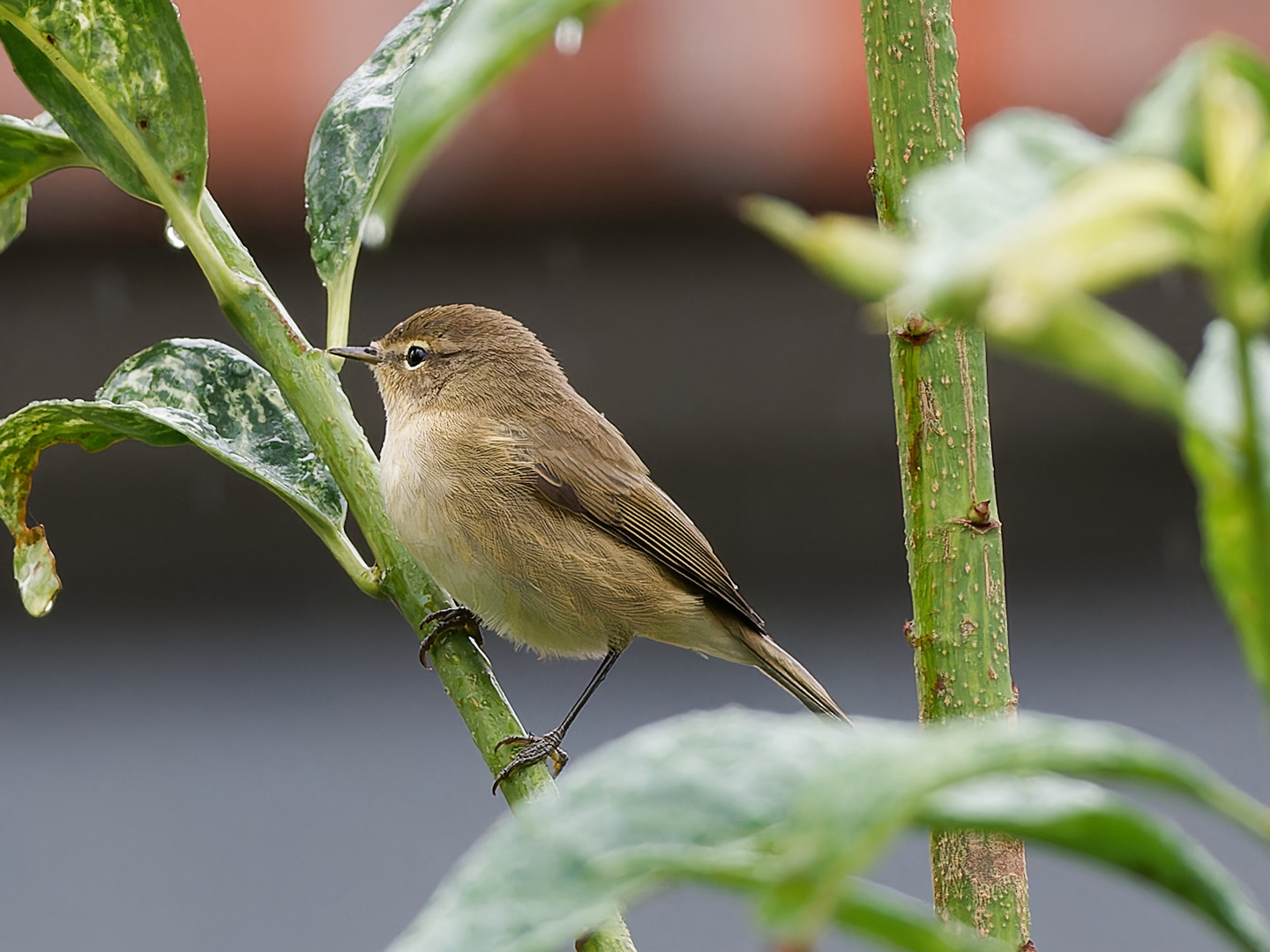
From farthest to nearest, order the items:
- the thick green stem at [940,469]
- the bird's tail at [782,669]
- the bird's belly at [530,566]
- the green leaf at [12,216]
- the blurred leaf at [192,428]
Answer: the bird's tail at [782,669], the bird's belly at [530,566], the green leaf at [12,216], the blurred leaf at [192,428], the thick green stem at [940,469]

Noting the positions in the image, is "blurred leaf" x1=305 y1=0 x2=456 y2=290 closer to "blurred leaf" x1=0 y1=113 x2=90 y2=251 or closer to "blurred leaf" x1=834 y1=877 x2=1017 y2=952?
"blurred leaf" x1=0 y1=113 x2=90 y2=251

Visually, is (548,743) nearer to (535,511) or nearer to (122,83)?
(535,511)

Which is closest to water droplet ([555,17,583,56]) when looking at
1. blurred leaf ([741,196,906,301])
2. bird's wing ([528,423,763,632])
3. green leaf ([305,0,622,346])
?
blurred leaf ([741,196,906,301])

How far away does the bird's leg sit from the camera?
1.12m

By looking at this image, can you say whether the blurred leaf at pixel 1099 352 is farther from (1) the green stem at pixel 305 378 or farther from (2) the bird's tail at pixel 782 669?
(2) the bird's tail at pixel 782 669

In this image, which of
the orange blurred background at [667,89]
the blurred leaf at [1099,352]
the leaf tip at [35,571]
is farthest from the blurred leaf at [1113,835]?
the orange blurred background at [667,89]

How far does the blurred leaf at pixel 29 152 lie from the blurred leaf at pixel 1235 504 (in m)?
1.11

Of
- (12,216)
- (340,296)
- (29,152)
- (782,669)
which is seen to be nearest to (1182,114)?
(340,296)

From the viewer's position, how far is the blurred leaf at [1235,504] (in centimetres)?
44

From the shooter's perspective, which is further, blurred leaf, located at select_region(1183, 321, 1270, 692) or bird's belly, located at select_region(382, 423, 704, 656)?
bird's belly, located at select_region(382, 423, 704, 656)

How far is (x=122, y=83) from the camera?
118 centimetres

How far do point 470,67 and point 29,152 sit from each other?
1.04 meters

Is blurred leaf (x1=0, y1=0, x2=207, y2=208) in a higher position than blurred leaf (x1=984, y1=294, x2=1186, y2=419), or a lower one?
higher

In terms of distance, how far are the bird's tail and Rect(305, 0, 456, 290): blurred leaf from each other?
1.90m
